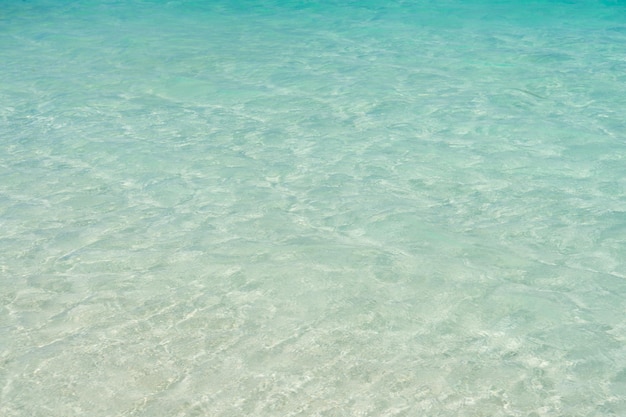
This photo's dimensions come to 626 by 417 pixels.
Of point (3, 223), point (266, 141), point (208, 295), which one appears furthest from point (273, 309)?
point (266, 141)

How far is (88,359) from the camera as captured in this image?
279cm

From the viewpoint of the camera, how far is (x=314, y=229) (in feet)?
12.4

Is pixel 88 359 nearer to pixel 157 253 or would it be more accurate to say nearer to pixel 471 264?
pixel 157 253

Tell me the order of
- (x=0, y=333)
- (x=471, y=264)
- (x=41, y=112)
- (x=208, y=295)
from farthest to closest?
(x=41, y=112), (x=471, y=264), (x=208, y=295), (x=0, y=333)

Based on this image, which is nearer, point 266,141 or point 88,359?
point 88,359

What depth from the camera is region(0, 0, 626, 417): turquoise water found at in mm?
2682

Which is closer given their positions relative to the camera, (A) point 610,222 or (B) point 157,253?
(B) point 157,253

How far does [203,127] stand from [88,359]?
8.67 feet

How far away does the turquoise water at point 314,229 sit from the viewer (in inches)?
106

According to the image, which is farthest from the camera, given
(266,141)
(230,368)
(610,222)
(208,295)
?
(266,141)

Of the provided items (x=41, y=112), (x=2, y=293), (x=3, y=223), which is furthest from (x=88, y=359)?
(x=41, y=112)

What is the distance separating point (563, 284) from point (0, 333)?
6.83 feet

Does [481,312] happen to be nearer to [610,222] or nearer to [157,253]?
[610,222]

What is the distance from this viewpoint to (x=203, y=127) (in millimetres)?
5242
